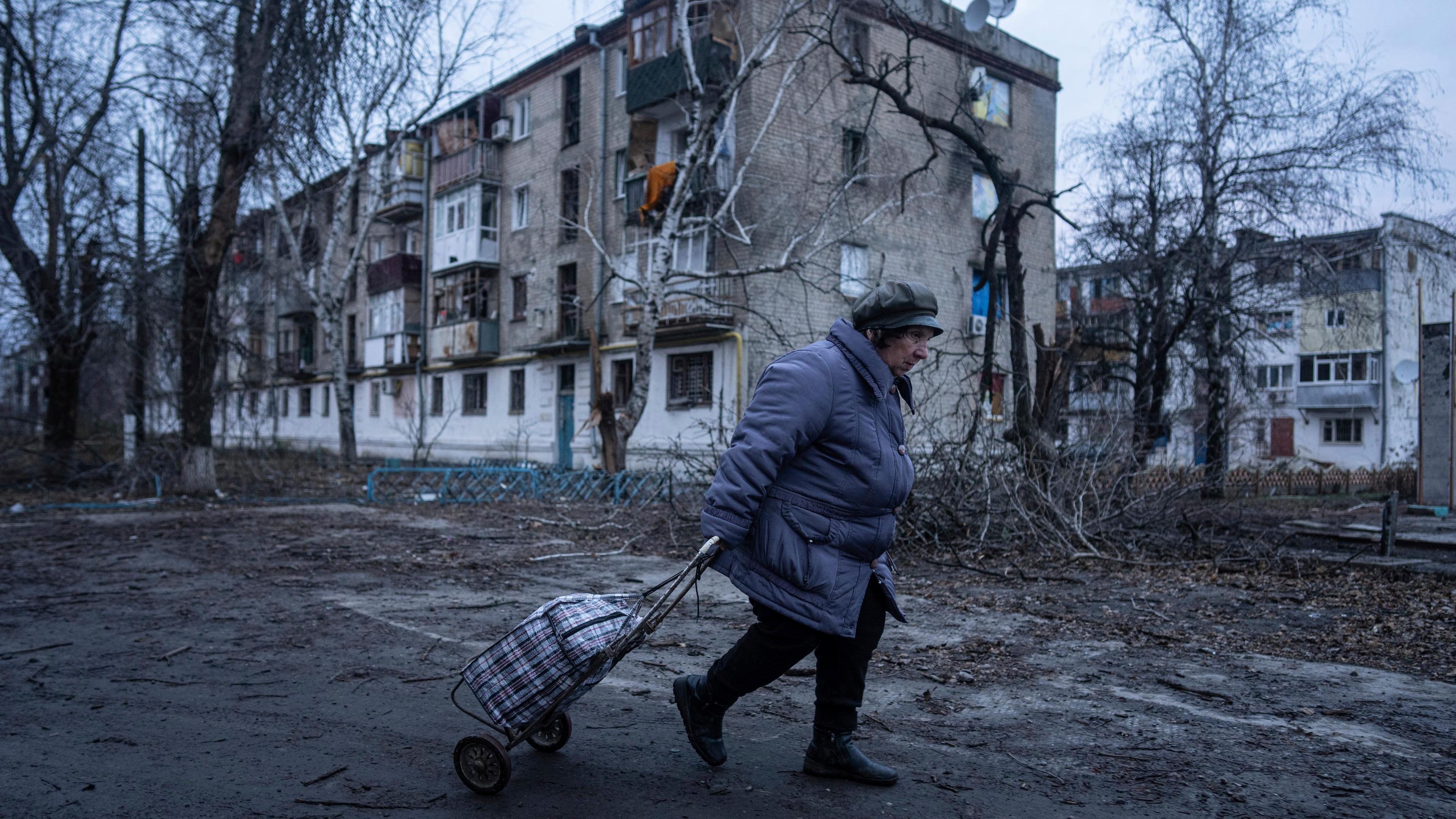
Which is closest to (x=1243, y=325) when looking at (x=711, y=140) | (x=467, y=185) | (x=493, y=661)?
(x=711, y=140)

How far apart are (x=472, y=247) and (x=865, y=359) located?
1128 inches

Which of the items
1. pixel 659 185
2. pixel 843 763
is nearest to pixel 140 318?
pixel 659 185

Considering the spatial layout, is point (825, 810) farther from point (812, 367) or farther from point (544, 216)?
point (544, 216)

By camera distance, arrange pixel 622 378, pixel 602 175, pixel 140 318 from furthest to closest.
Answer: pixel 602 175, pixel 622 378, pixel 140 318

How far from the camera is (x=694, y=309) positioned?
22.8 metres

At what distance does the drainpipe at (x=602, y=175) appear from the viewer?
2595 cm

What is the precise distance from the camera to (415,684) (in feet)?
15.0

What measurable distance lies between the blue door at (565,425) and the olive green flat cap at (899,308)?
80.1 feet

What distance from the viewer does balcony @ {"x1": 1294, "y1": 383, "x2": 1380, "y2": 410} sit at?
38125 mm

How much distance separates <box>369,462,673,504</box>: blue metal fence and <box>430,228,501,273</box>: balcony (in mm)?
13676

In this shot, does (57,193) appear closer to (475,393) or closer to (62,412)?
(62,412)

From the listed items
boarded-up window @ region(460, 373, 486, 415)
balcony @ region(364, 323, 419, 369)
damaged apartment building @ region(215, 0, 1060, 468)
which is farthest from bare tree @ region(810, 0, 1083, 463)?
balcony @ region(364, 323, 419, 369)

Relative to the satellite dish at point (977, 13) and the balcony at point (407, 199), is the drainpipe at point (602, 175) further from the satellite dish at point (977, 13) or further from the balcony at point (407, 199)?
the satellite dish at point (977, 13)

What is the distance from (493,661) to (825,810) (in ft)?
4.03
